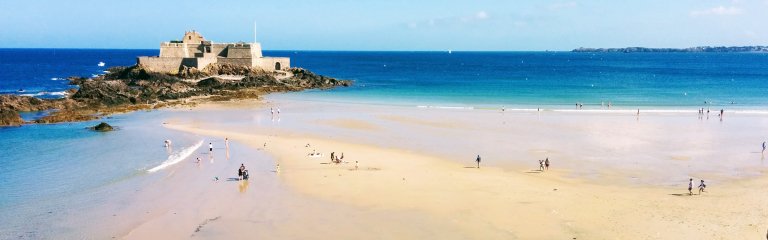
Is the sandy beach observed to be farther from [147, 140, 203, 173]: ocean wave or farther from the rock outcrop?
the rock outcrop

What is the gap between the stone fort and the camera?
188 ft

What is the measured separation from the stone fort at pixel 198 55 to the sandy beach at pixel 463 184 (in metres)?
27.2

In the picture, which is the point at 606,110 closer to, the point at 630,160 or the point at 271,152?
the point at 630,160

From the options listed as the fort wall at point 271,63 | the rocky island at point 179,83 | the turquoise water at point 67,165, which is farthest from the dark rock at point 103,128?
the fort wall at point 271,63

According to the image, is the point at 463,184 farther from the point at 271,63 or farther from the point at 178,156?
the point at 271,63

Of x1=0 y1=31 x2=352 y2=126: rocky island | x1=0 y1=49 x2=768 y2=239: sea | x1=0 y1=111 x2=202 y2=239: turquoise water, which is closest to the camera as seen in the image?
x1=0 y1=111 x2=202 y2=239: turquoise water

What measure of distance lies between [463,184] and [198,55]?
1851 inches

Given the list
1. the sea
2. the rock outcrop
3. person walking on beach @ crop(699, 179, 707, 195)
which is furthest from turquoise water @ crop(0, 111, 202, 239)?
person walking on beach @ crop(699, 179, 707, 195)

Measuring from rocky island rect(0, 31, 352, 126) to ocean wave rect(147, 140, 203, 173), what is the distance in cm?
1232

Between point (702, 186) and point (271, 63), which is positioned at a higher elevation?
point (271, 63)

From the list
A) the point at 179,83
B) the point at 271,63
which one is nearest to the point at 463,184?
the point at 179,83

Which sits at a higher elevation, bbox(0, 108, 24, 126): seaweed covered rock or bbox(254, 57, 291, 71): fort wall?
bbox(254, 57, 291, 71): fort wall

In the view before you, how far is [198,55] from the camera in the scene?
59531 millimetres

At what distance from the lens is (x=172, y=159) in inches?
886
